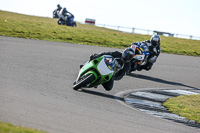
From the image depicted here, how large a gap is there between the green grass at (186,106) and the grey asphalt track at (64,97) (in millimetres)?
1247

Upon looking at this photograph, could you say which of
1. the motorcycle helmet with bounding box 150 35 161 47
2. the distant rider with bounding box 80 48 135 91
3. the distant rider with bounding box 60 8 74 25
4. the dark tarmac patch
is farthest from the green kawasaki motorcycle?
the distant rider with bounding box 60 8 74 25

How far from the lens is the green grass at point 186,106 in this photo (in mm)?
9281

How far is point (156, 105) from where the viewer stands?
9.95 meters

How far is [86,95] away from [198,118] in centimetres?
260

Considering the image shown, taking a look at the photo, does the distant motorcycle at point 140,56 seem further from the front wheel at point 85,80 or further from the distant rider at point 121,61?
the front wheel at point 85,80

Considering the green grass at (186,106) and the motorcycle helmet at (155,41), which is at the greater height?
the motorcycle helmet at (155,41)

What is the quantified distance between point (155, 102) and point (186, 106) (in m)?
0.79

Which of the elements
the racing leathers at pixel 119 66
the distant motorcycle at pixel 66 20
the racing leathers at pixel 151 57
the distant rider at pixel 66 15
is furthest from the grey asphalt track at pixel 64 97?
the distant motorcycle at pixel 66 20

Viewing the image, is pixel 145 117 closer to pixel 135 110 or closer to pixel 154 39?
pixel 135 110

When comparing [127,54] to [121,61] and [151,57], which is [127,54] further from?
[151,57]

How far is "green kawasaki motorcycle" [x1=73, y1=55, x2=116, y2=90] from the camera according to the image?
9.40 metres

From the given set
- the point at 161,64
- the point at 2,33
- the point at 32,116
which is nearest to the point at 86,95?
the point at 32,116

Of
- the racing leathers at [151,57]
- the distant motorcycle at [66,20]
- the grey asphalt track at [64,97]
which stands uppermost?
the distant motorcycle at [66,20]

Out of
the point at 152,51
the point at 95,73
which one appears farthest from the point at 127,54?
the point at 152,51
